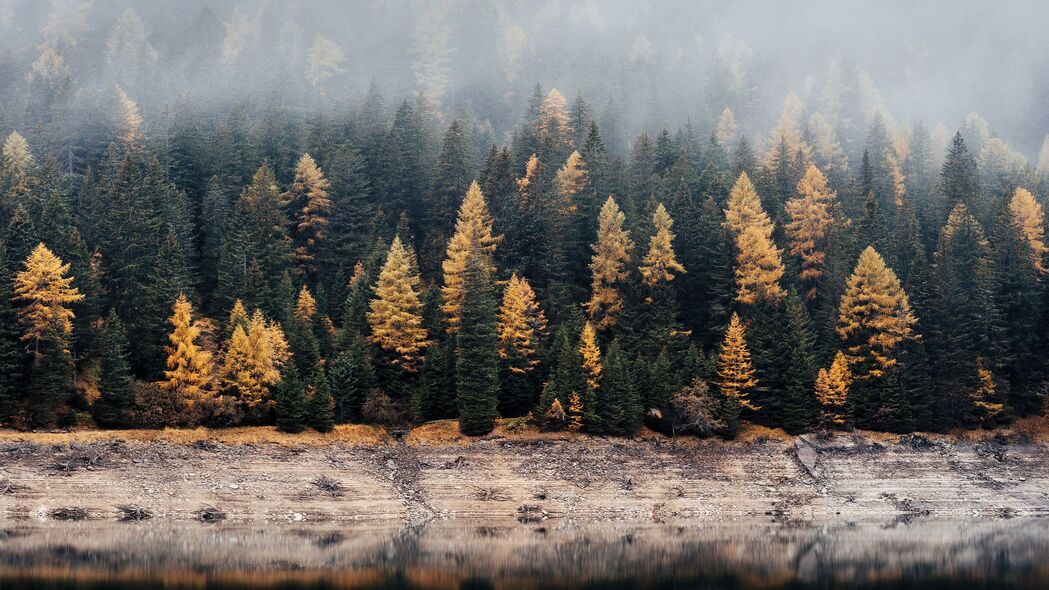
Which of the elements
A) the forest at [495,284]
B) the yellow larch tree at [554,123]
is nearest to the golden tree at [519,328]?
the forest at [495,284]

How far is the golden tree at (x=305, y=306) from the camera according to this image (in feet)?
373

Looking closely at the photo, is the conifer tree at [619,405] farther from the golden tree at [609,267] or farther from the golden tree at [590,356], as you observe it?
the golden tree at [609,267]

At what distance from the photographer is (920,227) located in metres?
137

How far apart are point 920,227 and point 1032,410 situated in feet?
112

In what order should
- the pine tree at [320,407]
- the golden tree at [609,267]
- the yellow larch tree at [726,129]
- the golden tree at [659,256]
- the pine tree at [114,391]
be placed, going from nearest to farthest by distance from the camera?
the pine tree at [114,391], the pine tree at [320,407], the golden tree at [659,256], the golden tree at [609,267], the yellow larch tree at [726,129]

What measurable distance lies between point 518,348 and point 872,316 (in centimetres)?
3301

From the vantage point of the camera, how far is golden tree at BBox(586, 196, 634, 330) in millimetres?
112062

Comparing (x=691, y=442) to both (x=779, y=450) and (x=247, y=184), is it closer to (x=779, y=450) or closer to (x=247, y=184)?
(x=779, y=450)

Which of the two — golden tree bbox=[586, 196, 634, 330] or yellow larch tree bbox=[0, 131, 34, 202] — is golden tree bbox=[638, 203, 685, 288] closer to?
golden tree bbox=[586, 196, 634, 330]

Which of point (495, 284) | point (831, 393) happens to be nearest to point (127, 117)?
point (495, 284)

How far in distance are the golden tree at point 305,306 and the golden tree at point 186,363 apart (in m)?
15.4

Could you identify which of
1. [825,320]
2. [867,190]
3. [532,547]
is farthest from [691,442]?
[867,190]

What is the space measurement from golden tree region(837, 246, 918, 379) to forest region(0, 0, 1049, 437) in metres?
0.23

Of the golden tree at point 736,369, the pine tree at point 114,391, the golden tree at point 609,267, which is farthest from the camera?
the golden tree at point 609,267
